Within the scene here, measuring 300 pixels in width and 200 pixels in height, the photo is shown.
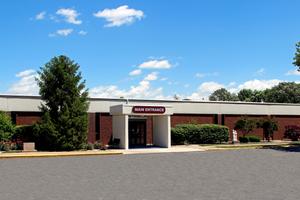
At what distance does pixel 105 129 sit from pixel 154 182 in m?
24.1

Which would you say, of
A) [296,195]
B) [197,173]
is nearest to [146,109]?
[197,173]

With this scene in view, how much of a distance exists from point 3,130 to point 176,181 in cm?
2003

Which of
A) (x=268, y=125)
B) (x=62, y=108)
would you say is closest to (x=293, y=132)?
(x=268, y=125)

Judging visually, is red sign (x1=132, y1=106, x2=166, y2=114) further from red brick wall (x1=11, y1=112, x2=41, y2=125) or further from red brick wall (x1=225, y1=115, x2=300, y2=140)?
red brick wall (x1=225, y1=115, x2=300, y2=140)

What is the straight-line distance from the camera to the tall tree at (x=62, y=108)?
32.0 m

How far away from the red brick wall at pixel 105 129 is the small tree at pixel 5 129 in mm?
8760

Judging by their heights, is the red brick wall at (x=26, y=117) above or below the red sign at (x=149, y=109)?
below

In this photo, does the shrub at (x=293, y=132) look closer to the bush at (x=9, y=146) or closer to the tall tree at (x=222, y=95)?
the bush at (x=9, y=146)

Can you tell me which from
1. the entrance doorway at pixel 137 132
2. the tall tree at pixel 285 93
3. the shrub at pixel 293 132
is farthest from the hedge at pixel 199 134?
the tall tree at pixel 285 93

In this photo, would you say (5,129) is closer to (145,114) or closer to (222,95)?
(145,114)

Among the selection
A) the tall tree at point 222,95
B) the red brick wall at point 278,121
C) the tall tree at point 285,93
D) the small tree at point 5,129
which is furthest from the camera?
the tall tree at point 222,95

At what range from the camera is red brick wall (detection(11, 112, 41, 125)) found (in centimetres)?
3544

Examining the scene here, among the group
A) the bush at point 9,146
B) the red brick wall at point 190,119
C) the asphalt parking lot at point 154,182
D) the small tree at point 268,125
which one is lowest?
the asphalt parking lot at point 154,182

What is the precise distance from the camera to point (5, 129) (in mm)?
31484
